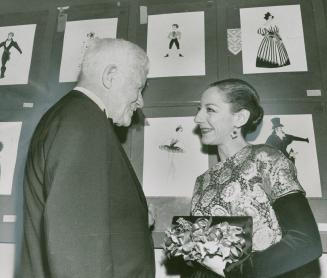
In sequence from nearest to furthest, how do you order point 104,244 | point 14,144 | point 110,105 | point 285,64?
point 104,244, point 110,105, point 285,64, point 14,144

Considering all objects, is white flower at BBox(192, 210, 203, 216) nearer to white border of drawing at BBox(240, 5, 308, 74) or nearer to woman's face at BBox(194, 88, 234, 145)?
woman's face at BBox(194, 88, 234, 145)

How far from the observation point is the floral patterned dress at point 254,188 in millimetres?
1530

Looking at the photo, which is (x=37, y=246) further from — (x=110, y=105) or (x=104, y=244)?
(x=110, y=105)

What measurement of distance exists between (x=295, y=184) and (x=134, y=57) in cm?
87

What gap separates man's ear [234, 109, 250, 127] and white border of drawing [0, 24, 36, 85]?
153cm

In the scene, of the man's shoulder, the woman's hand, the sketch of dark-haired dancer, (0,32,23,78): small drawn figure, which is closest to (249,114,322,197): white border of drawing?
the sketch of dark-haired dancer

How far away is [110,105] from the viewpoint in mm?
1516

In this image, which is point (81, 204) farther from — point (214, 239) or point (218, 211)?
point (218, 211)

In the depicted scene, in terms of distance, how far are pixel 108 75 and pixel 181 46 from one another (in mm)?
1053

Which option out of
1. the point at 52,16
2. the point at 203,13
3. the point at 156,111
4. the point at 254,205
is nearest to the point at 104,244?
the point at 254,205

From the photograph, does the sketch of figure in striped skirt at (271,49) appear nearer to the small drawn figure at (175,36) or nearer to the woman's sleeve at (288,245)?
the small drawn figure at (175,36)

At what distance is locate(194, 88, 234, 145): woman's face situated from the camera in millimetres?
1869

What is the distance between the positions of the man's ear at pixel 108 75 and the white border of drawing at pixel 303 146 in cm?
102

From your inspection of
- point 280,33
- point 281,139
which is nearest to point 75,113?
point 281,139
